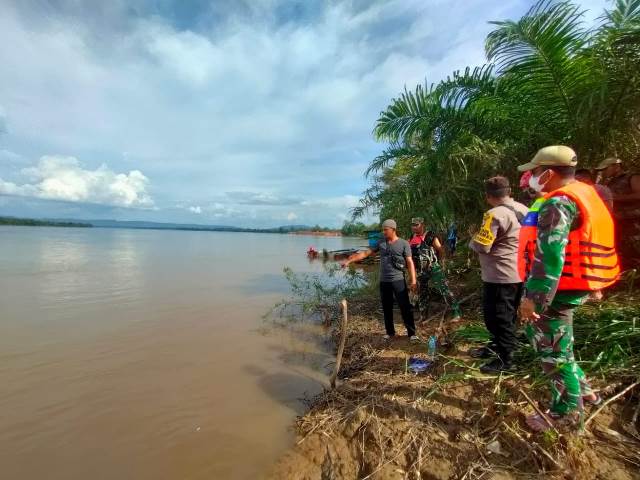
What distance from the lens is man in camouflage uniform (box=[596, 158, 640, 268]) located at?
3.54 m

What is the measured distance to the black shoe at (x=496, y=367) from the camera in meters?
2.97

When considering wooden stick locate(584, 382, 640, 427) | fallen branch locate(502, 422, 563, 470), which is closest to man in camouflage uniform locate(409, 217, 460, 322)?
wooden stick locate(584, 382, 640, 427)

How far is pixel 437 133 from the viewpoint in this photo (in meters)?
5.68

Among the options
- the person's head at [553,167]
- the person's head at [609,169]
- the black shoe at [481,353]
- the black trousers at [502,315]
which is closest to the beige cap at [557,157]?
the person's head at [553,167]

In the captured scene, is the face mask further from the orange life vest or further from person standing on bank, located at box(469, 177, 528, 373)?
person standing on bank, located at box(469, 177, 528, 373)

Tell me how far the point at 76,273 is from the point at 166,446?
13.9m

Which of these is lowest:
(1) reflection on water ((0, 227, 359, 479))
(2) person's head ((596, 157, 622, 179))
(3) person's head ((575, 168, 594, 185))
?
(1) reflection on water ((0, 227, 359, 479))

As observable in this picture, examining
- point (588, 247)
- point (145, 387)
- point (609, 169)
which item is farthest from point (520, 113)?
point (145, 387)

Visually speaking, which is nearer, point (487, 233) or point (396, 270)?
point (487, 233)

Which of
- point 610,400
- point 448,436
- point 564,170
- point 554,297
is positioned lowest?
point 448,436

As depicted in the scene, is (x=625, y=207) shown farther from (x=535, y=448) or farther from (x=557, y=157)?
(x=535, y=448)

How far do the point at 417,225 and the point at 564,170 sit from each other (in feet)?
10.5

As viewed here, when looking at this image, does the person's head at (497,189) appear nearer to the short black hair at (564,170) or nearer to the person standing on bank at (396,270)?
the short black hair at (564,170)

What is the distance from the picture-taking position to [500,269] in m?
3.15
